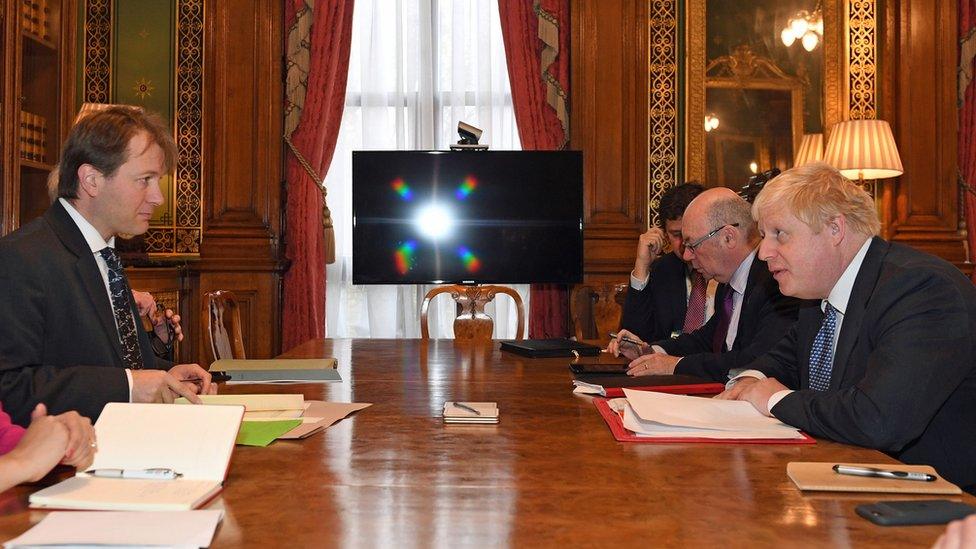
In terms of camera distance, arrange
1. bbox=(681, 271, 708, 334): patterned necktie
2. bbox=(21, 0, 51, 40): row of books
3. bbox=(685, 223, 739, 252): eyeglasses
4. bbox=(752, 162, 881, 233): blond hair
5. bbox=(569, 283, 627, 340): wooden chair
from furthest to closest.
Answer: bbox=(569, 283, 627, 340): wooden chair → bbox=(21, 0, 51, 40): row of books → bbox=(681, 271, 708, 334): patterned necktie → bbox=(685, 223, 739, 252): eyeglasses → bbox=(752, 162, 881, 233): blond hair

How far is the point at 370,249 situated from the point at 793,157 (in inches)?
107

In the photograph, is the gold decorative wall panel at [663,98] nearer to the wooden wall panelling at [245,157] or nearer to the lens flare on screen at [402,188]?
the lens flare on screen at [402,188]

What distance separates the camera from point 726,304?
3.50 m

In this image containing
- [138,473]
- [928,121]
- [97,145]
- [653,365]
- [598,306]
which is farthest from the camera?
[928,121]

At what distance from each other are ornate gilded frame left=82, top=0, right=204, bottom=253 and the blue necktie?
448 centimetres

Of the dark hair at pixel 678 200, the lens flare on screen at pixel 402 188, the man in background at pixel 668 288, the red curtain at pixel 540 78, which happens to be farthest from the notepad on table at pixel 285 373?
the red curtain at pixel 540 78

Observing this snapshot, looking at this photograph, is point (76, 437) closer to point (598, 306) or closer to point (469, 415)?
point (469, 415)

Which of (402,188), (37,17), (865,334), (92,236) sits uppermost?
(37,17)

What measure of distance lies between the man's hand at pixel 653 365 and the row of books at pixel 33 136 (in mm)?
3582

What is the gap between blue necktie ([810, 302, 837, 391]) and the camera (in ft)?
7.55

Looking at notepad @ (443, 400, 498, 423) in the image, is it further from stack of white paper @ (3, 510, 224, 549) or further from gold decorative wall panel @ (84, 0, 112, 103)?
gold decorative wall panel @ (84, 0, 112, 103)

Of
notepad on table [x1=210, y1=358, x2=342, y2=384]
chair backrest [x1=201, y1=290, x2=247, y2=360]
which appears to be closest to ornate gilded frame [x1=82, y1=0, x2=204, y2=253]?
chair backrest [x1=201, y1=290, x2=247, y2=360]

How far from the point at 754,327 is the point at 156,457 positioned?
2.17m

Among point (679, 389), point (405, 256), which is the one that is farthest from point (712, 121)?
point (679, 389)
